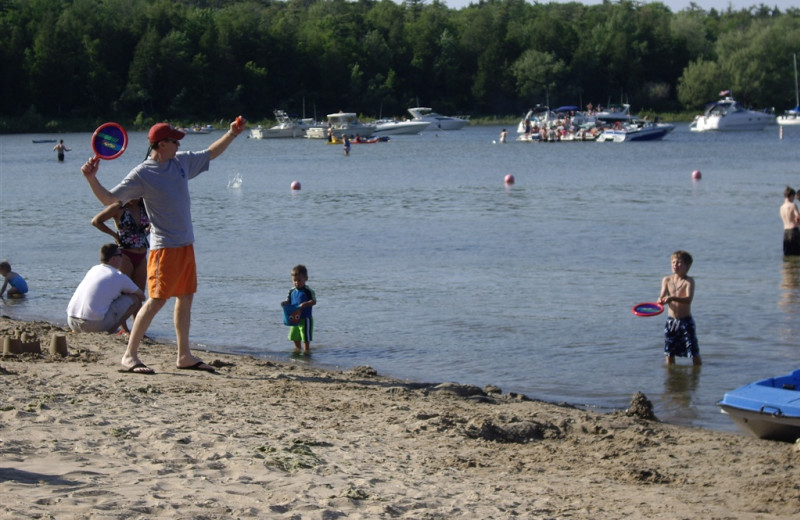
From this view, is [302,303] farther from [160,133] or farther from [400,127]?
[400,127]

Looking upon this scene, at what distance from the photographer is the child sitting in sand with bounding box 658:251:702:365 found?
10.1 m

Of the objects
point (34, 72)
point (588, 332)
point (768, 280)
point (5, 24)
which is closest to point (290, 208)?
point (768, 280)

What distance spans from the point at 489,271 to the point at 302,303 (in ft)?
22.2

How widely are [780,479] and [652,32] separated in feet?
415

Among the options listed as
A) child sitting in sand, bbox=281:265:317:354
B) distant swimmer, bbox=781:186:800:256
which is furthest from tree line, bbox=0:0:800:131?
child sitting in sand, bbox=281:265:317:354

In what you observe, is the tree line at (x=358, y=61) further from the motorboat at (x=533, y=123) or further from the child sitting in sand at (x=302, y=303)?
the child sitting in sand at (x=302, y=303)

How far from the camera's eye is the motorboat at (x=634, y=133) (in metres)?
70.7

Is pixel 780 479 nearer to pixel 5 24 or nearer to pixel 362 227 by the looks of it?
pixel 362 227

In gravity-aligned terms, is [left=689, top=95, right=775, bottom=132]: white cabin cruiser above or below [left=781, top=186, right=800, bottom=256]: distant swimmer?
above

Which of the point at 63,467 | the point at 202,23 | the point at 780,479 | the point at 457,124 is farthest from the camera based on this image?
the point at 202,23

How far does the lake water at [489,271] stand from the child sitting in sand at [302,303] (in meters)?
0.24

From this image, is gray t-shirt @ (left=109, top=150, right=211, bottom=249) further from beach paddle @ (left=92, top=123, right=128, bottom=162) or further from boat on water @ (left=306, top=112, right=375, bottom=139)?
boat on water @ (left=306, top=112, right=375, bottom=139)

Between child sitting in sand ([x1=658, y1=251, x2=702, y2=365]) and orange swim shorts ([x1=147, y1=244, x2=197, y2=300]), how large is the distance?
14.4 feet

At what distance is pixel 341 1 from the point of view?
490 feet
